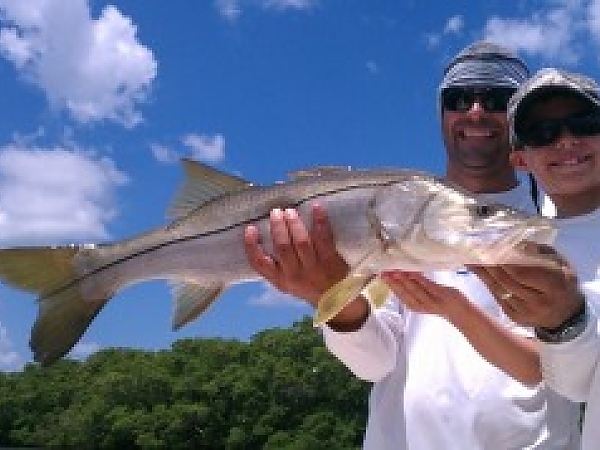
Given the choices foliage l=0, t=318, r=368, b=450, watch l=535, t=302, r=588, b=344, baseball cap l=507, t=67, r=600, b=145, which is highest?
baseball cap l=507, t=67, r=600, b=145

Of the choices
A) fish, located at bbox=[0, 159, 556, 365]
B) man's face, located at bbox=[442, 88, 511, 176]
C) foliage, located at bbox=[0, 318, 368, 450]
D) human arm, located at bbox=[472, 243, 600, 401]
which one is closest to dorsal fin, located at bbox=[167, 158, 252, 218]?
fish, located at bbox=[0, 159, 556, 365]

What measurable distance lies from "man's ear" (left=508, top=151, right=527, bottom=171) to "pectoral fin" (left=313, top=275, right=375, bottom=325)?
4.13ft

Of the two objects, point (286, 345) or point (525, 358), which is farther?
point (286, 345)

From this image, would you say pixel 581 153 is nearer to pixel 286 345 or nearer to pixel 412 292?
pixel 412 292

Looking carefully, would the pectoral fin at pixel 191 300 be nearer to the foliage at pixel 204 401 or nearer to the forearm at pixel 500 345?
the forearm at pixel 500 345

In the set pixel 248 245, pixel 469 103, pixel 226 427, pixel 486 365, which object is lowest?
pixel 226 427

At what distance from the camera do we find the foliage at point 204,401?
3295 inches

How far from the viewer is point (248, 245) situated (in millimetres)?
5109

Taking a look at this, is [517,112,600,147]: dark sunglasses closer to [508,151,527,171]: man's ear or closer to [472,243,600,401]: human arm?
[508,151,527,171]: man's ear

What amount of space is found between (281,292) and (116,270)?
0.95m

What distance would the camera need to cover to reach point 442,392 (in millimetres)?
5121

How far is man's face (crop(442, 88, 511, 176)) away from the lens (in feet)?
19.3

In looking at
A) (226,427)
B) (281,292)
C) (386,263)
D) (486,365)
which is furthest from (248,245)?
(226,427)

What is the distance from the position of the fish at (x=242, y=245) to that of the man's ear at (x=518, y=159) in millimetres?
624
